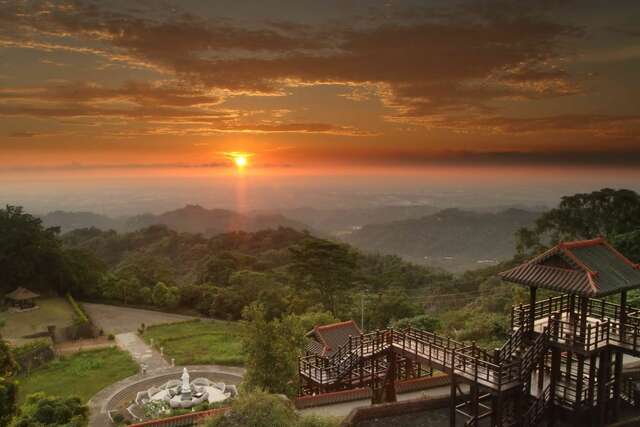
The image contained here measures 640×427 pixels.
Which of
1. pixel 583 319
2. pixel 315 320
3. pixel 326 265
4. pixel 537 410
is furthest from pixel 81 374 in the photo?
pixel 583 319

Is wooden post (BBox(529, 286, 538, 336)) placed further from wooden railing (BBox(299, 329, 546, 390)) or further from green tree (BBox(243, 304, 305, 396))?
green tree (BBox(243, 304, 305, 396))

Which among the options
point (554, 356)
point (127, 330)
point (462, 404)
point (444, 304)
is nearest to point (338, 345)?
point (462, 404)

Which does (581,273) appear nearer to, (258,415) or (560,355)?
(560,355)

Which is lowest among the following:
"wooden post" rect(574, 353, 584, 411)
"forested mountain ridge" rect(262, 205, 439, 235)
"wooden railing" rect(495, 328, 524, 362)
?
"forested mountain ridge" rect(262, 205, 439, 235)

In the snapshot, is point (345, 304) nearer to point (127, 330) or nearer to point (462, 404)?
point (127, 330)

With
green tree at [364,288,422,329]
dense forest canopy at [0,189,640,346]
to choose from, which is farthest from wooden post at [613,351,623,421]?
green tree at [364,288,422,329]

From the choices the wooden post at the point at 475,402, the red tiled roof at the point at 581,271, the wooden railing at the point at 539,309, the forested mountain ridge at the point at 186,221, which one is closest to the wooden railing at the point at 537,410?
the wooden post at the point at 475,402

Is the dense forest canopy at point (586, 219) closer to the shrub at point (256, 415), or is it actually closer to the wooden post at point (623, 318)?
the wooden post at point (623, 318)
